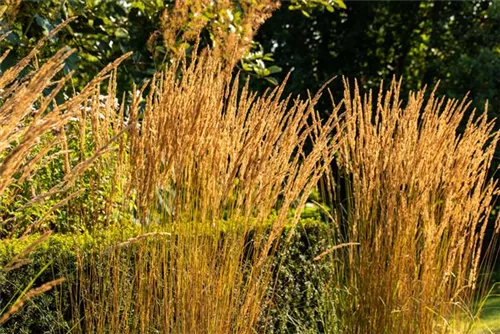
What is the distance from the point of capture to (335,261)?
13.0 feet

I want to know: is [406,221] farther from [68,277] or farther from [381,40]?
[381,40]

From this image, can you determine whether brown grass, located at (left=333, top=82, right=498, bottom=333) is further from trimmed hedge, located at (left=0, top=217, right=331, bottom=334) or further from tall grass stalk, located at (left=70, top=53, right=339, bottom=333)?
tall grass stalk, located at (left=70, top=53, right=339, bottom=333)

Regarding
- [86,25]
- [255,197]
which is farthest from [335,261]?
[86,25]

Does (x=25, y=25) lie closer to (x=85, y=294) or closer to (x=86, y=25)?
(x=86, y=25)

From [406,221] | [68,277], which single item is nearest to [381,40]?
[406,221]

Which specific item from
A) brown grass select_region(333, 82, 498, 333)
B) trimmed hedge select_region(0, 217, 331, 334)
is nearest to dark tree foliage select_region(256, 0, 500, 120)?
trimmed hedge select_region(0, 217, 331, 334)

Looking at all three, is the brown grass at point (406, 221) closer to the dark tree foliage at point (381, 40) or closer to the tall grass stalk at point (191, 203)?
the tall grass stalk at point (191, 203)

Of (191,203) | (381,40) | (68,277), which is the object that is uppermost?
(381,40)

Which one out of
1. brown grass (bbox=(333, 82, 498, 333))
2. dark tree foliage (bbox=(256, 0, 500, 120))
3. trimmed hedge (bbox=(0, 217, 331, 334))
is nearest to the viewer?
trimmed hedge (bbox=(0, 217, 331, 334))

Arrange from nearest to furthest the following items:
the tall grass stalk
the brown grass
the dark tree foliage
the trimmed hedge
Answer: the tall grass stalk
the trimmed hedge
the brown grass
the dark tree foliage

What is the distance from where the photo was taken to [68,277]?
3.29 m

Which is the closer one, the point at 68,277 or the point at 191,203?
the point at 191,203

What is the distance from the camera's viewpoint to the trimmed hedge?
11.0 feet

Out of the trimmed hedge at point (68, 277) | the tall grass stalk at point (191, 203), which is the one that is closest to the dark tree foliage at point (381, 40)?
the trimmed hedge at point (68, 277)
